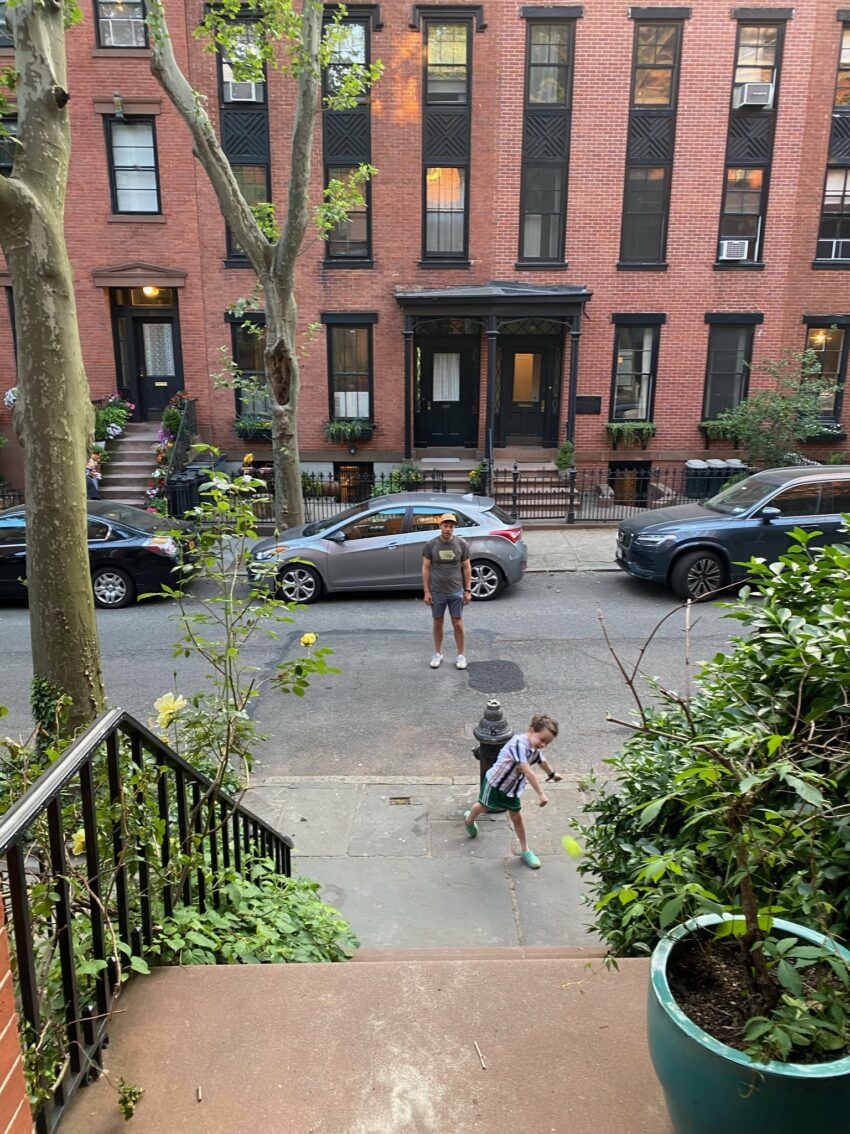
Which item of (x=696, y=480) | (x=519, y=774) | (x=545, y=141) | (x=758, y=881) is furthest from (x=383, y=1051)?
(x=545, y=141)

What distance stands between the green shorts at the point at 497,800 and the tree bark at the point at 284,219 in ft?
27.9

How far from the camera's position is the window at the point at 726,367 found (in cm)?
1891

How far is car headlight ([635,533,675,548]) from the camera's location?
1198cm

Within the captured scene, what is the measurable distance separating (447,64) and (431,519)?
11.4 m

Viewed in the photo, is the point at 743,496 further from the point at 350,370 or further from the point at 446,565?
the point at 350,370

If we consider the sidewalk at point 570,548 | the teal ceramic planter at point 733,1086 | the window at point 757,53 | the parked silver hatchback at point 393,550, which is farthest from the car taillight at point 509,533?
the window at point 757,53

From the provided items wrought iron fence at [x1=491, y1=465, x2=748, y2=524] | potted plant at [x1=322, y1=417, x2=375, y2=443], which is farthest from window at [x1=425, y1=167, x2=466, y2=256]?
wrought iron fence at [x1=491, y1=465, x2=748, y2=524]

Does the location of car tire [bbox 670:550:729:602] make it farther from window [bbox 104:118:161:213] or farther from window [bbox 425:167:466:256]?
window [bbox 104:118:161:213]

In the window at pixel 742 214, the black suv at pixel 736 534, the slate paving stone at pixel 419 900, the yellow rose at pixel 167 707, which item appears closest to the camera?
the yellow rose at pixel 167 707

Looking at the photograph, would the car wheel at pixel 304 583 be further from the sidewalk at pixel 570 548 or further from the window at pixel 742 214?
the window at pixel 742 214

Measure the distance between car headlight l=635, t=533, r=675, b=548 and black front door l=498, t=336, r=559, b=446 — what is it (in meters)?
7.97

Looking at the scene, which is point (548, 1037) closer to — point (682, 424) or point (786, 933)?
point (786, 933)

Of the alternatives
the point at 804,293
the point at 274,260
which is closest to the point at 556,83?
the point at 804,293

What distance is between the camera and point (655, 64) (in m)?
17.5
